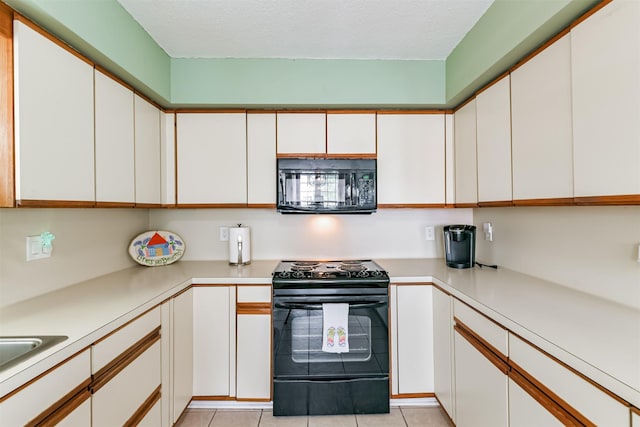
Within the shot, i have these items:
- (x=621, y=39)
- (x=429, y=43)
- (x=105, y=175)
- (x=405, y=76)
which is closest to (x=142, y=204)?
(x=105, y=175)

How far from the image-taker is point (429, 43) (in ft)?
6.89

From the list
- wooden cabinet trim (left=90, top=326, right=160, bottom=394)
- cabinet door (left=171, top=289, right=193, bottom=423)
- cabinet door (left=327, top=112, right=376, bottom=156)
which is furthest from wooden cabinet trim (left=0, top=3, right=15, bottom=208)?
cabinet door (left=327, top=112, right=376, bottom=156)

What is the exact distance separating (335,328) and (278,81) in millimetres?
1793

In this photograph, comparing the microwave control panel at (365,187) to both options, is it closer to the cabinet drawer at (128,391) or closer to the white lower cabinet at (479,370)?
the white lower cabinet at (479,370)

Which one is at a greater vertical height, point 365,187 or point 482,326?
point 365,187

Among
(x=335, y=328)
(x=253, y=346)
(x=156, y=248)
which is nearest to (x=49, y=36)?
(x=156, y=248)

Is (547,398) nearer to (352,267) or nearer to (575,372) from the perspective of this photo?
(575,372)

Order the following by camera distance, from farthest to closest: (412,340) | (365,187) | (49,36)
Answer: (365,187), (412,340), (49,36)

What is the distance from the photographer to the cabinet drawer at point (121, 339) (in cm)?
118

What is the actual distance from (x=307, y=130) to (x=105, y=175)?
1356 millimetres

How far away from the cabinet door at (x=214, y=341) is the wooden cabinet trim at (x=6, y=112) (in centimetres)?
114

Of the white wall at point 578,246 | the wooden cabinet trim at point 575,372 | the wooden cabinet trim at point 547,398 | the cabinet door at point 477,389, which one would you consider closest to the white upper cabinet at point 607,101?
the white wall at point 578,246

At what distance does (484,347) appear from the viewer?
1.46 m

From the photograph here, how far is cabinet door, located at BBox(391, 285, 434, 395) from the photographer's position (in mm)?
2094
